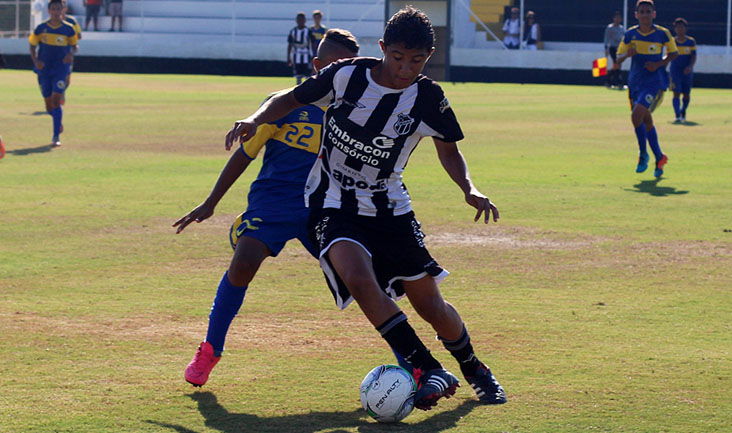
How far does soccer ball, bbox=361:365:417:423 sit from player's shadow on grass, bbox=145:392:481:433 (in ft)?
0.17

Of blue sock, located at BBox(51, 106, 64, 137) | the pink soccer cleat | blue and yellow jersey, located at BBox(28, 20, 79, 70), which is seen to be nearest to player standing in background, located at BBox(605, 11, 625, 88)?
blue and yellow jersey, located at BBox(28, 20, 79, 70)

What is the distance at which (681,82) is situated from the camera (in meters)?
24.3

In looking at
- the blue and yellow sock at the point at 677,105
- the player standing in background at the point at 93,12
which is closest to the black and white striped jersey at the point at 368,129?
the blue and yellow sock at the point at 677,105

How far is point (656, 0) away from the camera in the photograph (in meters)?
40.8

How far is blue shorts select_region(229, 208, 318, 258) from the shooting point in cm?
532

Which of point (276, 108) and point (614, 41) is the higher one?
point (614, 41)

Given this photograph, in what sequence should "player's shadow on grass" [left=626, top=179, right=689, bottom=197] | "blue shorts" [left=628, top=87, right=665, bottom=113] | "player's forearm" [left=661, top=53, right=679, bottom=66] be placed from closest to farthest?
1. "player's shadow on grass" [left=626, top=179, right=689, bottom=197]
2. "player's forearm" [left=661, top=53, right=679, bottom=66]
3. "blue shorts" [left=628, top=87, right=665, bottom=113]

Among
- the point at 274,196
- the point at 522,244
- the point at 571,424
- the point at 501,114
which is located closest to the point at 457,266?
the point at 522,244

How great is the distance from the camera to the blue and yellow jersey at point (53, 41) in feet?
58.9

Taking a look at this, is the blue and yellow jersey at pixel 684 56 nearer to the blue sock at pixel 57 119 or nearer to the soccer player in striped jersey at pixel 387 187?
the blue sock at pixel 57 119

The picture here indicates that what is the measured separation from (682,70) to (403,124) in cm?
2116

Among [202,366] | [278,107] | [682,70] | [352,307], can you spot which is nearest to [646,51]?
[352,307]

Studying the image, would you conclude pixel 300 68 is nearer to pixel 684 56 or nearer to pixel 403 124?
pixel 684 56

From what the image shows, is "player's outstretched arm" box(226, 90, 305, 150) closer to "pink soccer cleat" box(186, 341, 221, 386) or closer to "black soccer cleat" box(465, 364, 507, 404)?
"pink soccer cleat" box(186, 341, 221, 386)
